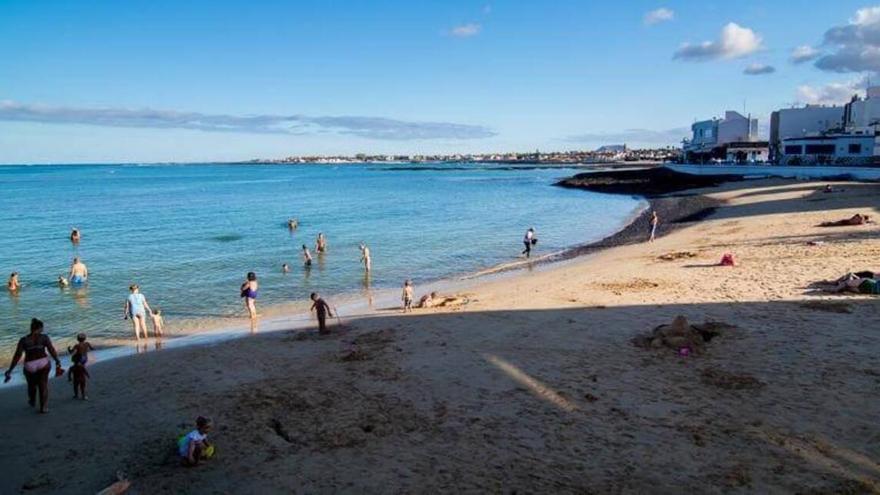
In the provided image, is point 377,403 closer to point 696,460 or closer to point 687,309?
point 696,460

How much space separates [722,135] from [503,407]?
89.0 m

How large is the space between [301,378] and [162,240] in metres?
29.5

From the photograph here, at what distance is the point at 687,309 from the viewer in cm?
1411

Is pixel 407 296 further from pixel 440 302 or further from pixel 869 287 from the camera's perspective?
pixel 869 287

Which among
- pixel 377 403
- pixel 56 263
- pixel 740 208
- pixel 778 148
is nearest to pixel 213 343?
pixel 377 403

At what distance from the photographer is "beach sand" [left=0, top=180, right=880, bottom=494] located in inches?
285

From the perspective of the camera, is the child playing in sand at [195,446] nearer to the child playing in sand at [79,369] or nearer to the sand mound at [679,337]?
the child playing in sand at [79,369]

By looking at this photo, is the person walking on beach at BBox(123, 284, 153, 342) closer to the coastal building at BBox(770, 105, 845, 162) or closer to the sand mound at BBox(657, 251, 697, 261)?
the sand mound at BBox(657, 251, 697, 261)

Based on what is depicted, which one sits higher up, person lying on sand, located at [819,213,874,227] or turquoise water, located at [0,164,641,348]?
person lying on sand, located at [819,213,874,227]

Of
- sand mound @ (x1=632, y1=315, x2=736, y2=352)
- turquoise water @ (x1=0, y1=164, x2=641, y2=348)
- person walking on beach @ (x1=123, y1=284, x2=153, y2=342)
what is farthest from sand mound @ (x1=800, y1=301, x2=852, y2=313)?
person walking on beach @ (x1=123, y1=284, x2=153, y2=342)

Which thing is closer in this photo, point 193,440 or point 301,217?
point 193,440

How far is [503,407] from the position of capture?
915cm

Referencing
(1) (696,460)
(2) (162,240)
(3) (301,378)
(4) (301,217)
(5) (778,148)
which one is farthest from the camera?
(5) (778,148)

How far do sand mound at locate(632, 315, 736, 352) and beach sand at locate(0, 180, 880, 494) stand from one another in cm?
34
